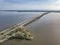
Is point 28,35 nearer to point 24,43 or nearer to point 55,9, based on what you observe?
point 24,43

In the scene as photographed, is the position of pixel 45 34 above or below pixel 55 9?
above

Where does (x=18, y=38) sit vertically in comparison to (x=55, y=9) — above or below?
above

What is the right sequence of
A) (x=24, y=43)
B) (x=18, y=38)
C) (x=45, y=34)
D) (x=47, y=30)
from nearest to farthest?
(x=24, y=43) < (x=18, y=38) < (x=45, y=34) < (x=47, y=30)

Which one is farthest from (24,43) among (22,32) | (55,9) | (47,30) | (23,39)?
(55,9)

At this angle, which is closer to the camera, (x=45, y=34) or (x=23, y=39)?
(x=23, y=39)

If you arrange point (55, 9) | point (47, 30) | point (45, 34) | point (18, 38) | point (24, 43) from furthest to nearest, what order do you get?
point (55, 9) < point (47, 30) < point (45, 34) < point (18, 38) < point (24, 43)

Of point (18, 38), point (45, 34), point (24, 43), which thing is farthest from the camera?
point (45, 34)

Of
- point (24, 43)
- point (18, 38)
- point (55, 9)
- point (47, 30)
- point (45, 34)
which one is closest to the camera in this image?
point (24, 43)

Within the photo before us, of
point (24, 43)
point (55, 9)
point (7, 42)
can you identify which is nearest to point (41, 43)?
point (24, 43)

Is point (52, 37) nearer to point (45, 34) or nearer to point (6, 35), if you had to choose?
point (45, 34)
